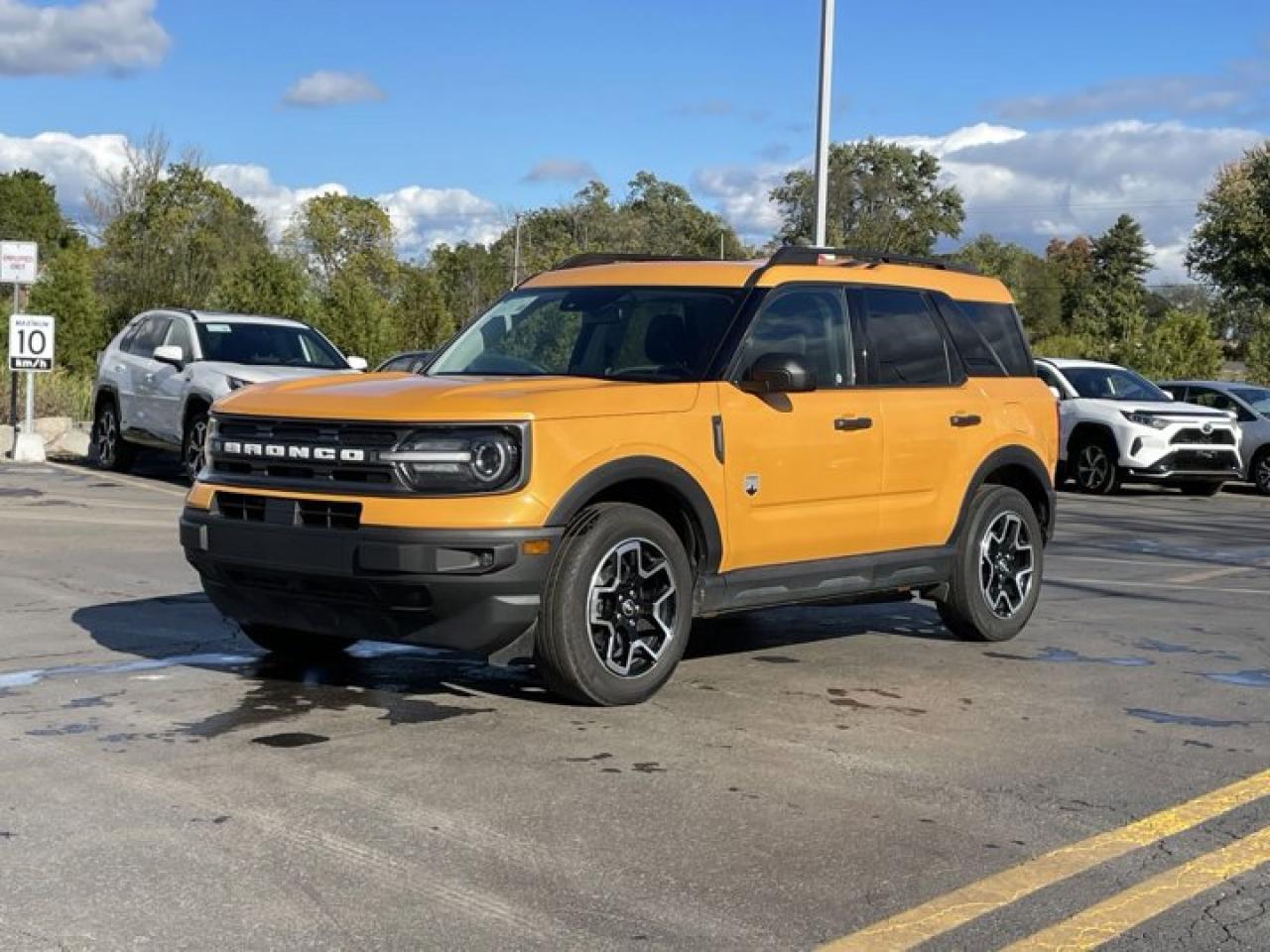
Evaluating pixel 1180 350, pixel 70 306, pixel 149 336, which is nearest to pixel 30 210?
pixel 70 306

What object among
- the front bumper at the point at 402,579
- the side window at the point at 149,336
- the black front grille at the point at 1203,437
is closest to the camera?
the front bumper at the point at 402,579

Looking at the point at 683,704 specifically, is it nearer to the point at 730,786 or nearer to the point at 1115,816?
the point at 730,786

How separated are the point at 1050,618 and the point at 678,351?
3.48m

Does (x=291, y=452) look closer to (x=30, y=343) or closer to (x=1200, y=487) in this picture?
(x=30, y=343)

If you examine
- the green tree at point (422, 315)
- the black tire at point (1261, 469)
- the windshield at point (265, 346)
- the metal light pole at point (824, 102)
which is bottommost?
the black tire at point (1261, 469)

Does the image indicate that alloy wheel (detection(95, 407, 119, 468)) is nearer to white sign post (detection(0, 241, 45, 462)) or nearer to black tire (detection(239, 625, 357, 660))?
white sign post (detection(0, 241, 45, 462))

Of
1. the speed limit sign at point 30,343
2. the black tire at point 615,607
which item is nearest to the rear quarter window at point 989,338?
the black tire at point 615,607

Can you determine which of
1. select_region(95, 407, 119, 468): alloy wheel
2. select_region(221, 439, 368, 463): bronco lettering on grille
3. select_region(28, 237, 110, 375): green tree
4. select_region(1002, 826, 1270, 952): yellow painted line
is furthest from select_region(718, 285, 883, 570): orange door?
select_region(28, 237, 110, 375): green tree

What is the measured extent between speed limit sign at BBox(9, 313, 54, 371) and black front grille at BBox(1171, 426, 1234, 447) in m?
13.9

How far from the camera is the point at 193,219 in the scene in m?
39.7

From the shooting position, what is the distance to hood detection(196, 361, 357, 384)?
15.4m

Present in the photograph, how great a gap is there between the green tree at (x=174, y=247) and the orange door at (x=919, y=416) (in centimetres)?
2677

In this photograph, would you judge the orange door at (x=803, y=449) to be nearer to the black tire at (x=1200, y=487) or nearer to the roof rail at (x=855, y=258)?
the roof rail at (x=855, y=258)

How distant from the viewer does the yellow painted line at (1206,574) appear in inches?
463
